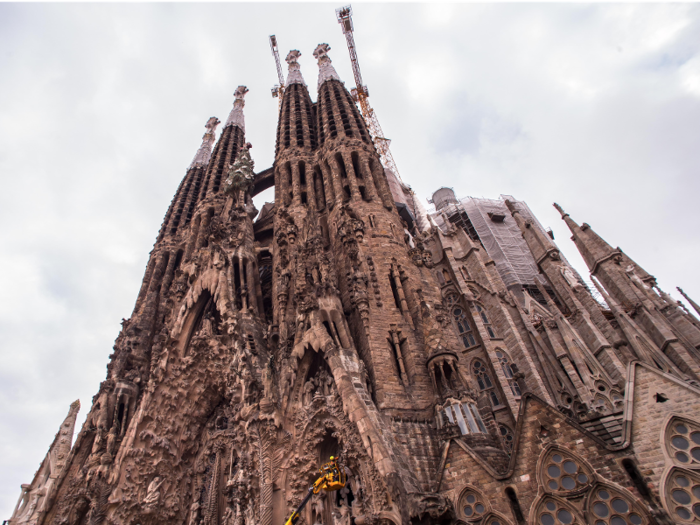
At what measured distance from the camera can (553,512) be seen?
7117 millimetres

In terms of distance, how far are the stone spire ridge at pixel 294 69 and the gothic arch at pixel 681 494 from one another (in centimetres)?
3169

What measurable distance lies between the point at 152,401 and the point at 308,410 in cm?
690

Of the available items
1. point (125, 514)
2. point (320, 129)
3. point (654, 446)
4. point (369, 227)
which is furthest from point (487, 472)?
point (320, 129)

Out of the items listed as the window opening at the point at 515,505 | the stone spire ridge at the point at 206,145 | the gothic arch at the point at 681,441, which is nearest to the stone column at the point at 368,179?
the window opening at the point at 515,505

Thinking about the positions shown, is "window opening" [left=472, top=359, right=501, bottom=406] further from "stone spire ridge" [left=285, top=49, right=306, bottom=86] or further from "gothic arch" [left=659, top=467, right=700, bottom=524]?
"stone spire ridge" [left=285, top=49, right=306, bottom=86]

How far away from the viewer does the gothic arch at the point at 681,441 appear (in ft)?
20.9

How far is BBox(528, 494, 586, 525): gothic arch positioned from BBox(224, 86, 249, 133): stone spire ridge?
34.6m

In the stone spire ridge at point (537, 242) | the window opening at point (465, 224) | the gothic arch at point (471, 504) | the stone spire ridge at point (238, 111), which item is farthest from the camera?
the stone spire ridge at point (238, 111)

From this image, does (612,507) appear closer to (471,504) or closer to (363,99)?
(471,504)

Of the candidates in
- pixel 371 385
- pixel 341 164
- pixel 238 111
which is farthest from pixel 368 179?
pixel 238 111

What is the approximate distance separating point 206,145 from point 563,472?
37742mm

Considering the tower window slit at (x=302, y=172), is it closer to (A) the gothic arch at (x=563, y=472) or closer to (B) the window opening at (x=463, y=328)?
(B) the window opening at (x=463, y=328)

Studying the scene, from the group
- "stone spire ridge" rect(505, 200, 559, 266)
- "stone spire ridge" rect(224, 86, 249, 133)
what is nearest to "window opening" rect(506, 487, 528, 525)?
"stone spire ridge" rect(505, 200, 559, 266)

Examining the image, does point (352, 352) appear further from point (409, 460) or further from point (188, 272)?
point (188, 272)
